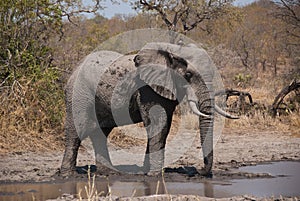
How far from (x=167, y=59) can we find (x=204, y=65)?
0.60 meters

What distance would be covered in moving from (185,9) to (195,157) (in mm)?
9027

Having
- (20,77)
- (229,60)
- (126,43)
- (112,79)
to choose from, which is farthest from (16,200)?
(229,60)

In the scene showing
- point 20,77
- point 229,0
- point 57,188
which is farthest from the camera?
point 229,0

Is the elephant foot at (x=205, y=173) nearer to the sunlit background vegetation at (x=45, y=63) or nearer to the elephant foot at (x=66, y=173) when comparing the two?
the elephant foot at (x=66, y=173)

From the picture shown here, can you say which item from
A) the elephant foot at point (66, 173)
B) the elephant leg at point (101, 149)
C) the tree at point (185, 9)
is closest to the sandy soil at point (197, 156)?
the elephant foot at point (66, 173)

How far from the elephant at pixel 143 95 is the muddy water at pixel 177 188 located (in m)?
0.51

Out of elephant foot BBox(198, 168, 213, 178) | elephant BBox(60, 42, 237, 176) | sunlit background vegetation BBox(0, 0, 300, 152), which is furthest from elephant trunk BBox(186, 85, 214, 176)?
sunlit background vegetation BBox(0, 0, 300, 152)

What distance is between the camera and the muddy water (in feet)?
21.6

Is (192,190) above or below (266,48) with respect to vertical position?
below

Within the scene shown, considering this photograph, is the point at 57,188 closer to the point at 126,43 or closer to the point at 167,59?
the point at 167,59

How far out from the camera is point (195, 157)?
10422 millimetres

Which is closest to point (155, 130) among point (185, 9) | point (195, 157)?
Result: point (195, 157)

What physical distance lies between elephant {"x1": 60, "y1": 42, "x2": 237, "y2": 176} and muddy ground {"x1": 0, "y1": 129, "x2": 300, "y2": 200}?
412 mm

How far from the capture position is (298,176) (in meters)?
7.75
